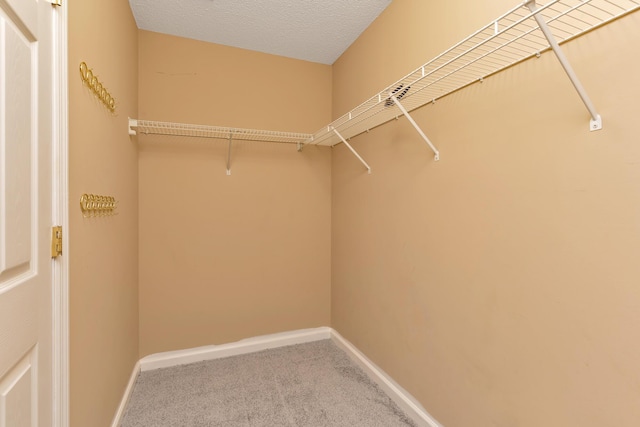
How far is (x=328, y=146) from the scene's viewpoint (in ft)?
8.60

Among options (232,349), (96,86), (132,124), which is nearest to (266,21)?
(132,124)

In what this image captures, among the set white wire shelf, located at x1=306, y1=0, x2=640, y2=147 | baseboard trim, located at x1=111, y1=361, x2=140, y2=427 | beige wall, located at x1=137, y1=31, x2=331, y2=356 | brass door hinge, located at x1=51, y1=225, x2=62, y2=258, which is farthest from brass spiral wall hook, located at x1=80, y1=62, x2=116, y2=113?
baseboard trim, located at x1=111, y1=361, x2=140, y2=427

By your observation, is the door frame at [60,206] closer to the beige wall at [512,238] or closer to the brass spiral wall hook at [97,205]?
the brass spiral wall hook at [97,205]

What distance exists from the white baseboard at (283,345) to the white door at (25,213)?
3.24 ft

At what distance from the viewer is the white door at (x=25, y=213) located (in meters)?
0.66

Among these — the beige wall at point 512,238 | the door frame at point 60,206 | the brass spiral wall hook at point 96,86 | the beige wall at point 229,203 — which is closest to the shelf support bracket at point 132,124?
the beige wall at point 229,203

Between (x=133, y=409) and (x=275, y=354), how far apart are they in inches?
37.5

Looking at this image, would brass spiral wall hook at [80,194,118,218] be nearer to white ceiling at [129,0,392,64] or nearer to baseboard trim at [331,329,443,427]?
white ceiling at [129,0,392,64]

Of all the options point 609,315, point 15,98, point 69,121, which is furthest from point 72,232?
point 609,315

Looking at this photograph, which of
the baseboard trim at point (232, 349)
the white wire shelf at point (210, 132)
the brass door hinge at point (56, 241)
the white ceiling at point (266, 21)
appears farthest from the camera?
the baseboard trim at point (232, 349)

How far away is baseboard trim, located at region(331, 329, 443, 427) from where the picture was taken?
5.12 ft

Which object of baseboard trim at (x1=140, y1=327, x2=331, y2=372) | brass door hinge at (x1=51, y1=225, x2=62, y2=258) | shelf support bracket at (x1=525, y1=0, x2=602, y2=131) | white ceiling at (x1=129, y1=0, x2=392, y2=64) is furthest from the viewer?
baseboard trim at (x1=140, y1=327, x2=331, y2=372)

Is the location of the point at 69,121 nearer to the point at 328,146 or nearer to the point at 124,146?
the point at 124,146

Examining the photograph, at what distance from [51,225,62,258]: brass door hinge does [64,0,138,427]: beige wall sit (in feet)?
0.28
